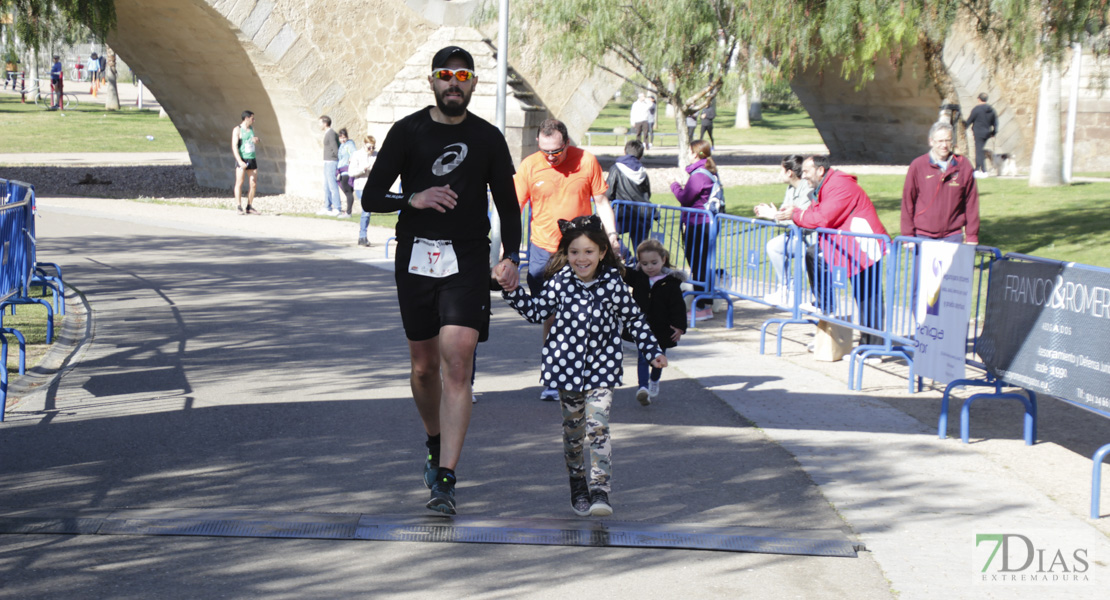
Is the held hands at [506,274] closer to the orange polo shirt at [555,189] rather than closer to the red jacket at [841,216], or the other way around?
the orange polo shirt at [555,189]

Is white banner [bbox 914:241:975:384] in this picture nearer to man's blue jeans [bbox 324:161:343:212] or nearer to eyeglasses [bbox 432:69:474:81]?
eyeglasses [bbox 432:69:474:81]

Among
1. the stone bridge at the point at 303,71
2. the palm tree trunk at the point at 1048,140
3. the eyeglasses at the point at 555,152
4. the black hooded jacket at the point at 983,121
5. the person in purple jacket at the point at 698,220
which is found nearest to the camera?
the eyeglasses at the point at 555,152

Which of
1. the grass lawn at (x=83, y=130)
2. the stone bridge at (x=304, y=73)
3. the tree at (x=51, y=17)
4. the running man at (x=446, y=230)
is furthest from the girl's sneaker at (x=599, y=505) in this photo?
the grass lawn at (x=83, y=130)

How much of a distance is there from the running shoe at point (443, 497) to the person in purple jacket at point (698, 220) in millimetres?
5930

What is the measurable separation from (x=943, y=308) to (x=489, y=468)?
10.5 ft

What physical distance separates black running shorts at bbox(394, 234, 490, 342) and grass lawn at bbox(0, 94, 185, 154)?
27.7 metres

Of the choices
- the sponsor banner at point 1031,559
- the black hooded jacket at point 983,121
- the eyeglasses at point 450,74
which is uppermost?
the black hooded jacket at point 983,121

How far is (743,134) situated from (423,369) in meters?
41.1

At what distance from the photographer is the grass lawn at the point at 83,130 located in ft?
104

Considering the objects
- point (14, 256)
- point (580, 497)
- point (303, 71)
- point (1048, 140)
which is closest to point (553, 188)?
point (580, 497)

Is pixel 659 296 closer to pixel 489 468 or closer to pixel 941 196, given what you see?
pixel 489 468

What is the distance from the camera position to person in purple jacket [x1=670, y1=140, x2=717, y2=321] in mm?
10828

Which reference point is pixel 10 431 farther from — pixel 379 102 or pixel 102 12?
pixel 379 102

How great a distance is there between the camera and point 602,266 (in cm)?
538
